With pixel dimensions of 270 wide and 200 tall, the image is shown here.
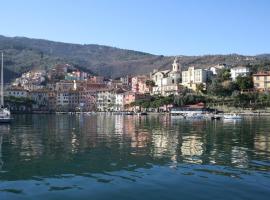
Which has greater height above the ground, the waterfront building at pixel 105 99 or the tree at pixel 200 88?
the tree at pixel 200 88

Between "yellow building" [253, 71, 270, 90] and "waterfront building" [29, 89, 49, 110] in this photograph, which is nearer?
"yellow building" [253, 71, 270, 90]

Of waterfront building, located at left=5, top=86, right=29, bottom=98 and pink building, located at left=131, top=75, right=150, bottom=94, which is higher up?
pink building, located at left=131, top=75, right=150, bottom=94

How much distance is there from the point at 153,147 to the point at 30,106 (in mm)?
127803

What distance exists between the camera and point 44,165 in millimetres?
21672

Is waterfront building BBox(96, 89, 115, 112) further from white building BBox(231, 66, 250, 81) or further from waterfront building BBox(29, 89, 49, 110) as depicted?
white building BBox(231, 66, 250, 81)

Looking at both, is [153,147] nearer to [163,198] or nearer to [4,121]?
[163,198]

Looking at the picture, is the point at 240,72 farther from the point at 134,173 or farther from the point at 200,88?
the point at 134,173

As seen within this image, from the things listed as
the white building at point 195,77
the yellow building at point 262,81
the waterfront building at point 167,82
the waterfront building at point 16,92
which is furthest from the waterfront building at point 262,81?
the waterfront building at point 16,92

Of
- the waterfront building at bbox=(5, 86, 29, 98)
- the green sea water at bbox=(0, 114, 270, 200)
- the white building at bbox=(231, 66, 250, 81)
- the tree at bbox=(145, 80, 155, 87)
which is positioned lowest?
the green sea water at bbox=(0, 114, 270, 200)

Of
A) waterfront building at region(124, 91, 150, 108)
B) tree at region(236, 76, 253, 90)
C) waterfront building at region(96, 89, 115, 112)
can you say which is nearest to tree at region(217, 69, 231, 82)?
tree at region(236, 76, 253, 90)

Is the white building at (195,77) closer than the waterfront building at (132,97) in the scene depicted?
Yes

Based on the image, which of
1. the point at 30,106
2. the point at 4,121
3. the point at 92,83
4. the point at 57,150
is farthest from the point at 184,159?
the point at 92,83

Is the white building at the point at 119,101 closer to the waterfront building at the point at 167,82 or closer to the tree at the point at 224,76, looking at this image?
the waterfront building at the point at 167,82

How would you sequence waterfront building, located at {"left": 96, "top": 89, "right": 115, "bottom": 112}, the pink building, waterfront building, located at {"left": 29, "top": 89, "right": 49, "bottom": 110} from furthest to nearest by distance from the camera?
waterfront building, located at {"left": 96, "top": 89, "right": 115, "bottom": 112} < the pink building < waterfront building, located at {"left": 29, "top": 89, "right": 49, "bottom": 110}
